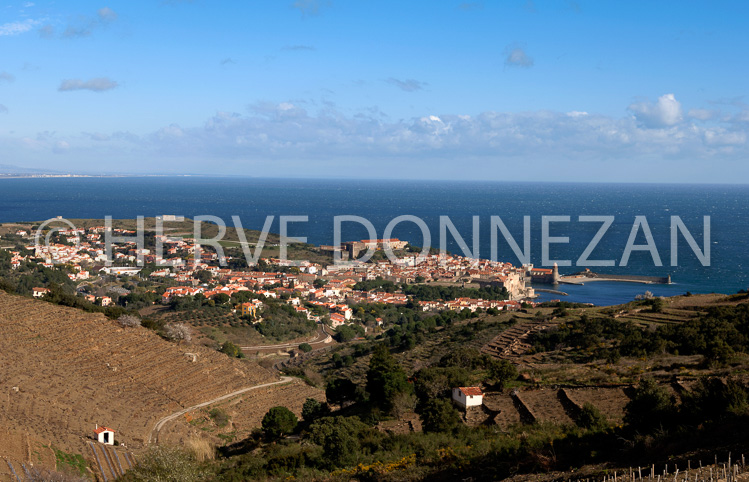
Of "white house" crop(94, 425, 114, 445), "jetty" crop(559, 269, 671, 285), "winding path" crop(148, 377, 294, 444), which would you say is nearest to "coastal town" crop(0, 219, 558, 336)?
"jetty" crop(559, 269, 671, 285)

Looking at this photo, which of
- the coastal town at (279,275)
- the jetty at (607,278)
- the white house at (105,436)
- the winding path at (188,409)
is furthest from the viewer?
the jetty at (607,278)

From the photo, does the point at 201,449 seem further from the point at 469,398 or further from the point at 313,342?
the point at 313,342

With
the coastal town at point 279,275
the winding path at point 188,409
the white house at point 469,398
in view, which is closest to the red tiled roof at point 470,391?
the white house at point 469,398

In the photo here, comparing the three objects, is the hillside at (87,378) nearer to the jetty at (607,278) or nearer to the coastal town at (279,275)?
the coastal town at (279,275)

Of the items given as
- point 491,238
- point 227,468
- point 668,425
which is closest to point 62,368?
point 227,468

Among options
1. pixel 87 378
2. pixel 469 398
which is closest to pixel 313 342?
pixel 87 378

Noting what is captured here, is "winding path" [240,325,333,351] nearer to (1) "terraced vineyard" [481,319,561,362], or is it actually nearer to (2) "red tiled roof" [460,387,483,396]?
(1) "terraced vineyard" [481,319,561,362]
